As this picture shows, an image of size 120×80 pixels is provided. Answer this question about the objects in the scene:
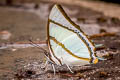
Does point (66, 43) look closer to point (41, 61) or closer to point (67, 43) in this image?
point (67, 43)

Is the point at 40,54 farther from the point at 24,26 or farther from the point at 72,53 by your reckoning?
the point at 24,26

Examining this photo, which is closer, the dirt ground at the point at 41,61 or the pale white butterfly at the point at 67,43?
the pale white butterfly at the point at 67,43

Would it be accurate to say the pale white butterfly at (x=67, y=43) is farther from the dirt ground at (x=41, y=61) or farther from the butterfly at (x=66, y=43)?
the dirt ground at (x=41, y=61)

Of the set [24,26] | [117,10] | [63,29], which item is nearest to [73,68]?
[63,29]

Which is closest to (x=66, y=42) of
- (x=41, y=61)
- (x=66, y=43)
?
(x=66, y=43)

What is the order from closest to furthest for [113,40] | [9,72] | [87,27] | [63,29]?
[63,29], [9,72], [113,40], [87,27]

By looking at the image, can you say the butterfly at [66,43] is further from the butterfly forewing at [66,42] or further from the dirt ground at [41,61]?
the dirt ground at [41,61]

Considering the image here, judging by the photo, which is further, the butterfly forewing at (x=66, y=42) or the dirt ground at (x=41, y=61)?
the dirt ground at (x=41, y=61)

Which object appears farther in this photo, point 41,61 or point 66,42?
point 41,61

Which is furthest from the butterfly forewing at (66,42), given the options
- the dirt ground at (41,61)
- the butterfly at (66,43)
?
the dirt ground at (41,61)
